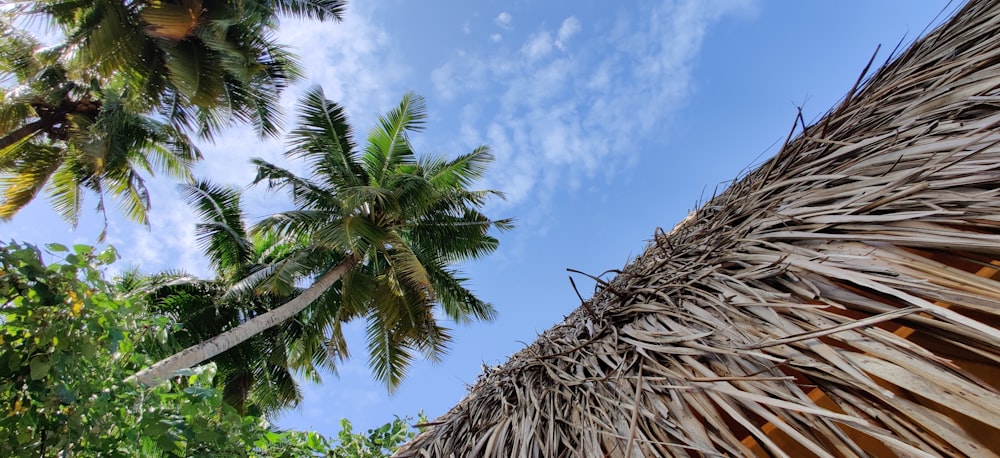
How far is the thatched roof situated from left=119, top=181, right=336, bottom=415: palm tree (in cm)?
915

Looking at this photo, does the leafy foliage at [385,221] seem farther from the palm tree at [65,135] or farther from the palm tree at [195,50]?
the palm tree at [65,135]

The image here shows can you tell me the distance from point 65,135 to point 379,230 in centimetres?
832

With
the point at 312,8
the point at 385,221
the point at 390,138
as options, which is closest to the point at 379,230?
the point at 385,221

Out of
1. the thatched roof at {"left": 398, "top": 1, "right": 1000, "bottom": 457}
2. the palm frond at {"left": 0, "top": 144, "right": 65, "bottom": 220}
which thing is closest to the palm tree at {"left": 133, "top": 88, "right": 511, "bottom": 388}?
the palm frond at {"left": 0, "top": 144, "right": 65, "bottom": 220}

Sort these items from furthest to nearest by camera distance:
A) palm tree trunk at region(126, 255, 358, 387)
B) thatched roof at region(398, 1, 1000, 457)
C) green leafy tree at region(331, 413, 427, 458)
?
palm tree trunk at region(126, 255, 358, 387) → green leafy tree at region(331, 413, 427, 458) → thatched roof at region(398, 1, 1000, 457)

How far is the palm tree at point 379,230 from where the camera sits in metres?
8.32

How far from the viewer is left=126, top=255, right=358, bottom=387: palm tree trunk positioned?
241 inches

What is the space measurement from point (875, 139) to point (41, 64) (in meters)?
14.3

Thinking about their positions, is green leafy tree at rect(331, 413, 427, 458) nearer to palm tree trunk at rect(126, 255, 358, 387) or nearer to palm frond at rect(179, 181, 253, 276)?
palm tree trunk at rect(126, 255, 358, 387)

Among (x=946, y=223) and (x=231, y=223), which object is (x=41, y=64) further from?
(x=946, y=223)

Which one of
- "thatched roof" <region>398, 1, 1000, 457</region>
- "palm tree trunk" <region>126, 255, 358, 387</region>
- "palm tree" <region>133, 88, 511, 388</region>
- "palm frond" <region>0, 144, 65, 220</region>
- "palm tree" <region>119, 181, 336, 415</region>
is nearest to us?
"thatched roof" <region>398, 1, 1000, 457</region>

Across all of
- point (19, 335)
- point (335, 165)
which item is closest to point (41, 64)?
point (335, 165)

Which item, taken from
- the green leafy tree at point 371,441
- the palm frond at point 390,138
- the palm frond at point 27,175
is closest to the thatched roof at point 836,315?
the green leafy tree at point 371,441

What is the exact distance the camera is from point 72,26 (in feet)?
31.3
